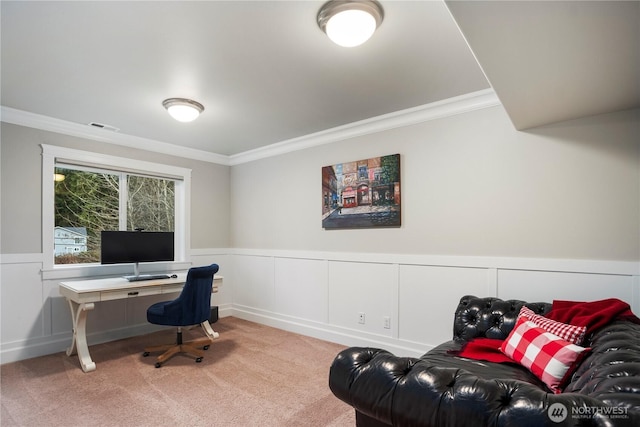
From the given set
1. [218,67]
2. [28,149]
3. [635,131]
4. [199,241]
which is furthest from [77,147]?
[635,131]

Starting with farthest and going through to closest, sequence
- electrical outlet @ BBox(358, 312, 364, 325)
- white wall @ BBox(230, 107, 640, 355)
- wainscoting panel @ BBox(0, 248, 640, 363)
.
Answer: electrical outlet @ BBox(358, 312, 364, 325) < wainscoting panel @ BBox(0, 248, 640, 363) < white wall @ BBox(230, 107, 640, 355)

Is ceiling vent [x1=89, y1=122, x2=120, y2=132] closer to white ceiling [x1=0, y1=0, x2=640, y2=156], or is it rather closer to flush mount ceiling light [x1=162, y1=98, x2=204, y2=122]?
white ceiling [x1=0, y1=0, x2=640, y2=156]

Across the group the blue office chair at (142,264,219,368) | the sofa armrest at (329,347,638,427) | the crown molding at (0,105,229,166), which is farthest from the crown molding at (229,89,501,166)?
the sofa armrest at (329,347,638,427)

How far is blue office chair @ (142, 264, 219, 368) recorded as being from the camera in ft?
10.5

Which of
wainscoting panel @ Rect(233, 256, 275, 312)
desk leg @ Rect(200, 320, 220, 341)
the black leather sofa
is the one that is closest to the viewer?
the black leather sofa

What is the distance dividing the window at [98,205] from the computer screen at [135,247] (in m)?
0.47

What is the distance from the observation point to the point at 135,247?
3.79 m

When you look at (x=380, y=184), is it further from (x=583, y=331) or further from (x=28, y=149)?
(x=28, y=149)

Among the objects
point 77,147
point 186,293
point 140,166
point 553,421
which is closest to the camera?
point 553,421

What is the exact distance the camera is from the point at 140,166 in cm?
417

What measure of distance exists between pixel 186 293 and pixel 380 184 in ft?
7.16

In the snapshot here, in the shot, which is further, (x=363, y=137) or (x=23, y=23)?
(x=363, y=137)

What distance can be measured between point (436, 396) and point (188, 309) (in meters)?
2.81

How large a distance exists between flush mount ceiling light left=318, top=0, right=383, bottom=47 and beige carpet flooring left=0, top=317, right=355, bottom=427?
7.64 feet
